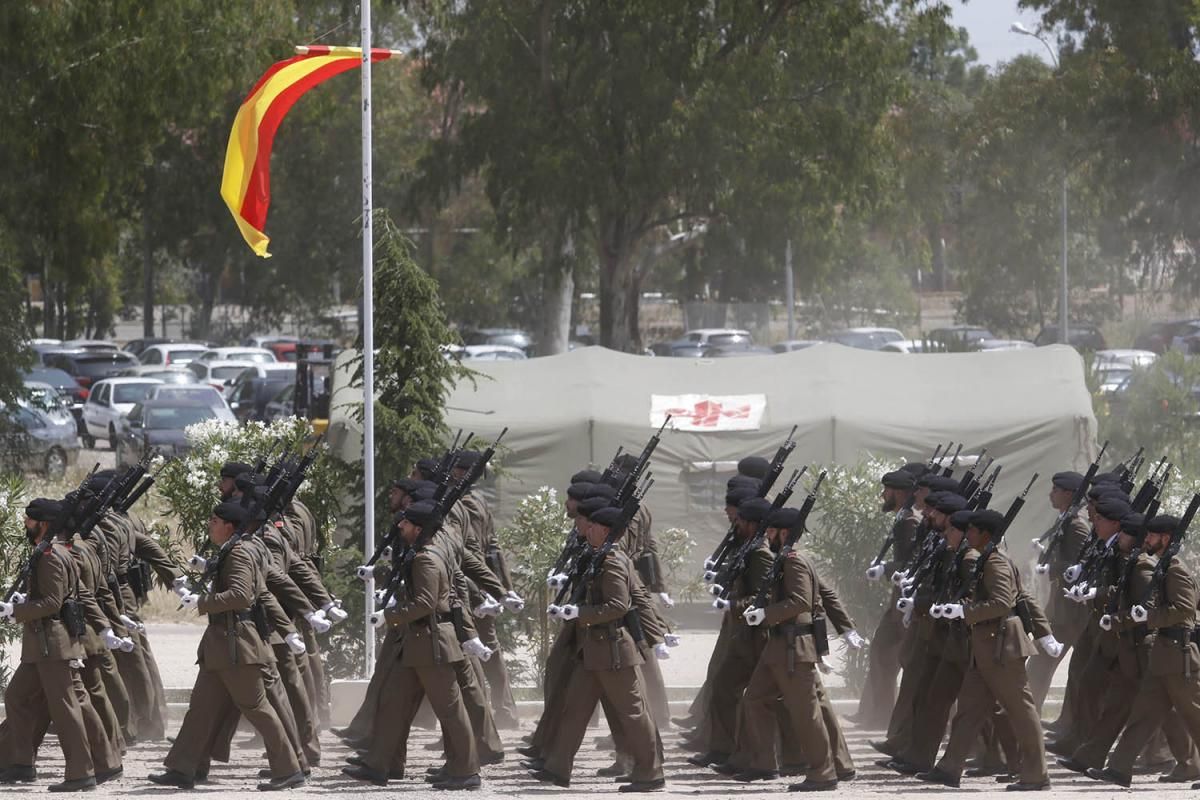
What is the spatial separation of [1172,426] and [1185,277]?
16416mm

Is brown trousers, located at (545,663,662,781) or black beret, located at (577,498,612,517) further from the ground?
black beret, located at (577,498,612,517)

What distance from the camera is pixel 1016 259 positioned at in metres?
50.7

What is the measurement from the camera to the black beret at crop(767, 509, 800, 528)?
36.6 ft

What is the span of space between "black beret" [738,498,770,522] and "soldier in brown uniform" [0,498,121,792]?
3.80 m

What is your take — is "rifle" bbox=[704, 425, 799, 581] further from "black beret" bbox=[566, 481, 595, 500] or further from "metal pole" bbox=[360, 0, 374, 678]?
"metal pole" bbox=[360, 0, 374, 678]

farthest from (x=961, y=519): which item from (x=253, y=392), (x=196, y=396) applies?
(x=253, y=392)

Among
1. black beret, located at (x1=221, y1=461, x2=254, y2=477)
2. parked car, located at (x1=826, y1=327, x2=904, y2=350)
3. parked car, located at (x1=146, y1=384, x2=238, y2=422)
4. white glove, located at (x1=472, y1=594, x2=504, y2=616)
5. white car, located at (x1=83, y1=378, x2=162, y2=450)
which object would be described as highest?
black beret, located at (x1=221, y1=461, x2=254, y2=477)

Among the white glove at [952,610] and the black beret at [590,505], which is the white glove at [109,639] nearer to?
the black beret at [590,505]

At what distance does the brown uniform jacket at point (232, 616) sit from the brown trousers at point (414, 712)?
29.3 inches

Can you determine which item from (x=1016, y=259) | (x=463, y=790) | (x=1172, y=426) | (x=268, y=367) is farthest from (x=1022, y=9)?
(x=463, y=790)

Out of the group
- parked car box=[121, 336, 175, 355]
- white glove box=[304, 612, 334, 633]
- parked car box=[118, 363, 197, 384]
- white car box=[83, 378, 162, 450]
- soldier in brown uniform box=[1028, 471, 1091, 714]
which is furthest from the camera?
parked car box=[121, 336, 175, 355]

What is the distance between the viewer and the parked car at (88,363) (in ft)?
139

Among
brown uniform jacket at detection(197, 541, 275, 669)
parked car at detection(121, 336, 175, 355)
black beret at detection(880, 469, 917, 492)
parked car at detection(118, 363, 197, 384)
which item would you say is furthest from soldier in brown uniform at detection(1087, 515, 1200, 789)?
parked car at detection(121, 336, 175, 355)

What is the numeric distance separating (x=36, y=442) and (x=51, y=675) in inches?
647
